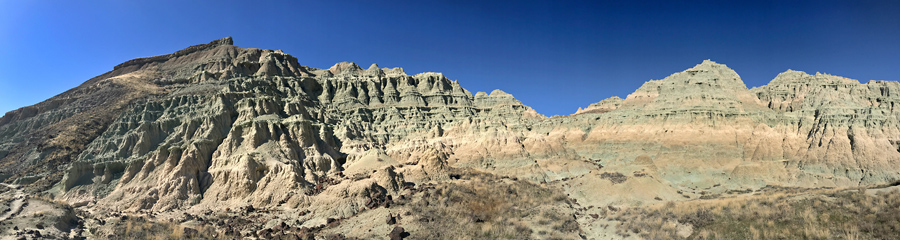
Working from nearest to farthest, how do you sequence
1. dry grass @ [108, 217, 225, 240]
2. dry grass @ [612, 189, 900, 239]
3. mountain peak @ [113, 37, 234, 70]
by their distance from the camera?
1. dry grass @ [612, 189, 900, 239]
2. dry grass @ [108, 217, 225, 240]
3. mountain peak @ [113, 37, 234, 70]

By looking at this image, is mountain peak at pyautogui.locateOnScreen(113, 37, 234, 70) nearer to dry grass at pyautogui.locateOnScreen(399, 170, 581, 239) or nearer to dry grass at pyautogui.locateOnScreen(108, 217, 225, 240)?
dry grass at pyautogui.locateOnScreen(108, 217, 225, 240)

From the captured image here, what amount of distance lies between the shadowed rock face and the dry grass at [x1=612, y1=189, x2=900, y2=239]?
445 inches

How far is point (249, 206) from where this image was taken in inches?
1439

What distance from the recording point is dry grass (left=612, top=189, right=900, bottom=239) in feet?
66.5

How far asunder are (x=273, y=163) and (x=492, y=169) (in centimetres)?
2753

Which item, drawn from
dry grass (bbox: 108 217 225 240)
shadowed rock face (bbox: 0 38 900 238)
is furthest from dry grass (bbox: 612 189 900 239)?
dry grass (bbox: 108 217 225 240)

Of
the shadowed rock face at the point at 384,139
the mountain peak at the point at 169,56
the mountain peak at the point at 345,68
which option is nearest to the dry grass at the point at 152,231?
the shadowed rock face at the point at 384,139

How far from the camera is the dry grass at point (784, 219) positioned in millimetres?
20281

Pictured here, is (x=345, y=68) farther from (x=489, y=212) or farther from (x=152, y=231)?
(x=152, y=231)

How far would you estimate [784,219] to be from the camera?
23469mm

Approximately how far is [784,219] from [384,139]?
4942cm

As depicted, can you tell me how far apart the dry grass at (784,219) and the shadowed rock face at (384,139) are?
1129cm

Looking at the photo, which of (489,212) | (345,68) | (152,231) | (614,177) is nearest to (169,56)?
(345,68)

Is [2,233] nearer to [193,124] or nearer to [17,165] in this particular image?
[193,124]
